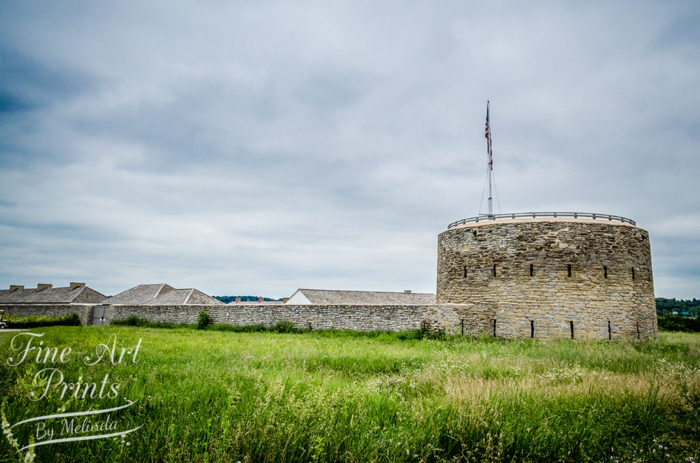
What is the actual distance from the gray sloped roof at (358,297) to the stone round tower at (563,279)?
690 inches

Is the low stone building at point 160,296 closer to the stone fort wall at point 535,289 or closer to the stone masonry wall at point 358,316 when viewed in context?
the stone masonry wall at point 358,316

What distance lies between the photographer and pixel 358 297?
3762cm

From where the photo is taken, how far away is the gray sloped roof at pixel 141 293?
127 feet

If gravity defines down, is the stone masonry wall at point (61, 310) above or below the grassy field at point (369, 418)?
below

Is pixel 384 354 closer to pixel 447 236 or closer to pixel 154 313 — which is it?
pixel 447 236

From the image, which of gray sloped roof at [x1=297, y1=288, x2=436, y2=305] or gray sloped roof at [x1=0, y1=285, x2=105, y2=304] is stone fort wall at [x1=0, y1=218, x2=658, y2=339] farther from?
gray sloped roof at [x1=0, y1=285, x2=105, y2=304]

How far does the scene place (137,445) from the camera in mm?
3625

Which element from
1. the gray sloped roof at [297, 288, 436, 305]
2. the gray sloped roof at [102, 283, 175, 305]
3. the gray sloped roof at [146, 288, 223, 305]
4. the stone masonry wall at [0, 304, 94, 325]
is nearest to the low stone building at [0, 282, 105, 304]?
the gray sloped roof at [102, 283, 175, 305]

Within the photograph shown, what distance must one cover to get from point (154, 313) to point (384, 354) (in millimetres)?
18908

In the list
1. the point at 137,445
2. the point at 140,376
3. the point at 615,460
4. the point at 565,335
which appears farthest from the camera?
the point at 565,335

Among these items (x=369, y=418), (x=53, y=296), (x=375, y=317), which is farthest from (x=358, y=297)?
(x=53, y=296)

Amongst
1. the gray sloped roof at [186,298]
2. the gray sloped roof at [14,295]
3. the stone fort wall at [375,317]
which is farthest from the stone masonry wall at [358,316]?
the gray sloped roof at [14,295]

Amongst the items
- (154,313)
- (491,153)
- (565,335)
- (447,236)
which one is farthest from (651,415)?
(154,313)

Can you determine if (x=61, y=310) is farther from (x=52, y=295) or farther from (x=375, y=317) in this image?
(x=375, y=317)
